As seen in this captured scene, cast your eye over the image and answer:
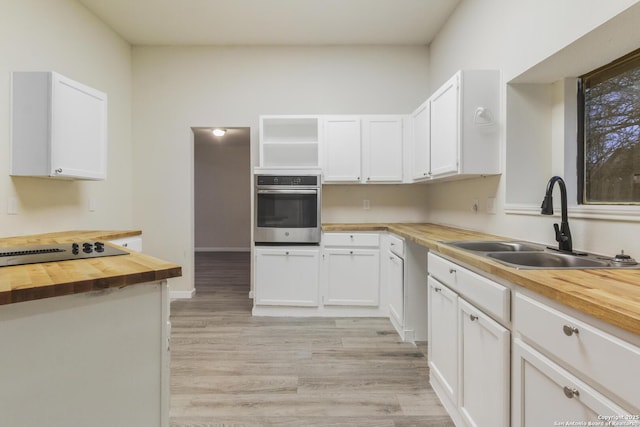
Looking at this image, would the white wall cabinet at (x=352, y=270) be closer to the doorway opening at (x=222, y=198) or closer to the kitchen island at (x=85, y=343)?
the kitchen island at (x=85, y=343)

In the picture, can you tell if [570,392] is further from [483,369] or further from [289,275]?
[289,275]

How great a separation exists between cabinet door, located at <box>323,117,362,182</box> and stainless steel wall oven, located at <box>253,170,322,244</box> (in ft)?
1.04

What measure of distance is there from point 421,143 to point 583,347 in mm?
2560

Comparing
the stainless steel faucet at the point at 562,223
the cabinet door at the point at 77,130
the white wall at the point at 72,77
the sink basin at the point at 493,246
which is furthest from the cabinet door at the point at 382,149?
the white wall at the point at 72,77

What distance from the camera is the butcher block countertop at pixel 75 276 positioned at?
3.11ft

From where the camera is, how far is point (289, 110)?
3984 mm

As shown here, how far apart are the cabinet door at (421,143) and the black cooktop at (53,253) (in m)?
2.51

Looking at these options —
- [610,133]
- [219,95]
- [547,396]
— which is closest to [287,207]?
[219,95]

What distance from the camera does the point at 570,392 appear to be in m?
0.93

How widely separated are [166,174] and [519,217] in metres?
3.73

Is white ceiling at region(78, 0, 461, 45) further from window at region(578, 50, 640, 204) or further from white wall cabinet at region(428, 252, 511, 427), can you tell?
white wall cabinet at region(428, 252, 511, 427)

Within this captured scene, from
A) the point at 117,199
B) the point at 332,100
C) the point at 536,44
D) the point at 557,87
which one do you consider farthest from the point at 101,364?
the point at 332,100

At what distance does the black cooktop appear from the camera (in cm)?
133

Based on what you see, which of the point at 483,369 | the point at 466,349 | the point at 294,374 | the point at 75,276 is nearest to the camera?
the point at 75,276
